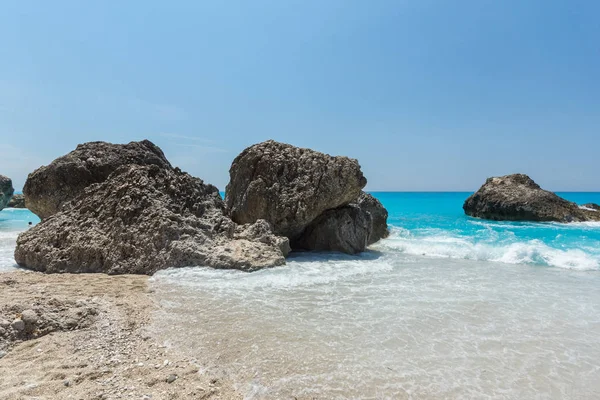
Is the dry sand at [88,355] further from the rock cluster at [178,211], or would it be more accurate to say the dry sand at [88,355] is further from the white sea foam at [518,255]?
the white sea foam at [518,255]

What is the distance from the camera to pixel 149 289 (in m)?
6.51

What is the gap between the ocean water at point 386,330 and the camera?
3.49m

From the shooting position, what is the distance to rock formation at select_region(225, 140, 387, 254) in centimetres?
1148

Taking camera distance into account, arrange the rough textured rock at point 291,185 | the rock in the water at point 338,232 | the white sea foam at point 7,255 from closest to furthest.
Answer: the white sea foam at point 7,255, the rough textured rock at point 291,185, the rock in the water at point 338,232

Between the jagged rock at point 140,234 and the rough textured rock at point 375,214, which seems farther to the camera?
the rough textured rock at point 375,214

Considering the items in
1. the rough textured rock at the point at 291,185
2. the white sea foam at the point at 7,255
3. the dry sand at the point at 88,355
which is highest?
the rough textured rock at the point at 291,185

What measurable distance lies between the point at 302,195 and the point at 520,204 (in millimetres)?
24041

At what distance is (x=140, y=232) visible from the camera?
8680 millimetres

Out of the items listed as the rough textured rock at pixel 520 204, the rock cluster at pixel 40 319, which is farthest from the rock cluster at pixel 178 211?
the rough textured rock at pixel 520 204

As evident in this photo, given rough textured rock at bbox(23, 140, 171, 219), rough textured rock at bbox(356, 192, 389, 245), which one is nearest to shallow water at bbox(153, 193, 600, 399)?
rough textured rock at bbox(23, 140, 171, 219)

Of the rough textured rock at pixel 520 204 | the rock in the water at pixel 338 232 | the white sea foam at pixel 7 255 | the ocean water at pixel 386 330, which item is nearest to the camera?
the ocean water at pixel 386 330

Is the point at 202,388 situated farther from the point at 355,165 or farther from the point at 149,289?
the point at 355,165

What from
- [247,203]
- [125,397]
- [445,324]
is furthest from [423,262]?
[125,397]

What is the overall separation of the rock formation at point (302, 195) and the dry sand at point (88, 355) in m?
6.27
